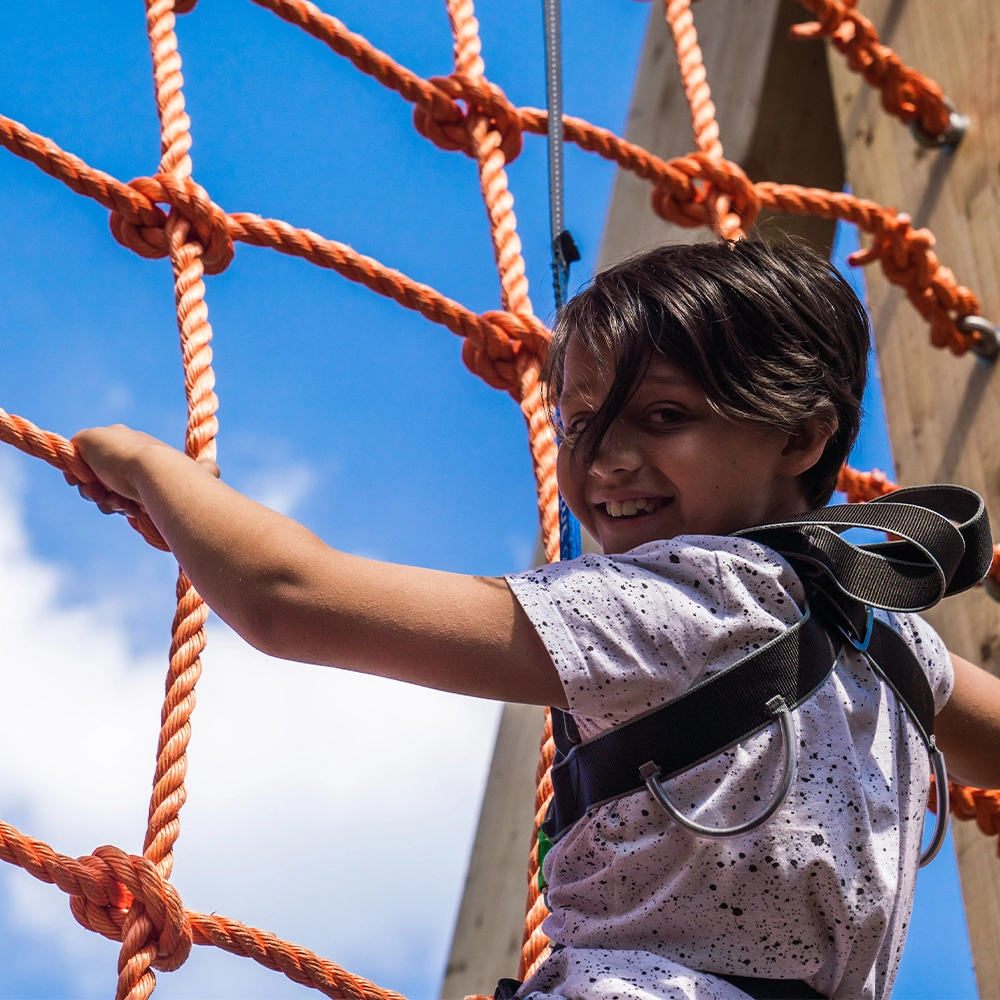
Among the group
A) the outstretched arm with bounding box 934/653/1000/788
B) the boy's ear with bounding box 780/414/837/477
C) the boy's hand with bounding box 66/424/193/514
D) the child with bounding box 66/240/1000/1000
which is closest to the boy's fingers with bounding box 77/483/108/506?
the boy's hand with bounding box 66/424/193/514

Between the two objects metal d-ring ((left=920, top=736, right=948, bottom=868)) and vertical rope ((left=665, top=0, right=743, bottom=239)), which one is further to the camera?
vertical rope ((left=665, top=0, right=743, bottom=239))

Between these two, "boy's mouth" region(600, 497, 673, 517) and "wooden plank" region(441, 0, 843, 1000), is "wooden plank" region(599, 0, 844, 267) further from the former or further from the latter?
"boy's mouth" region(600, 497, 673, 517)

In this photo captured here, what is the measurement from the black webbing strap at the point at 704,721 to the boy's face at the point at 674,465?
0.28 feet

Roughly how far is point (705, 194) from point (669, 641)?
0.89 m

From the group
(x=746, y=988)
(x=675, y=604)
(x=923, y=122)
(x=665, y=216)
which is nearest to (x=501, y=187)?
(x=665, y=216)

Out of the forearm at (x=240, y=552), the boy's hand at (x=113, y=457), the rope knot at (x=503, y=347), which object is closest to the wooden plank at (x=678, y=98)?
the rope knot at (x=503, y=347)

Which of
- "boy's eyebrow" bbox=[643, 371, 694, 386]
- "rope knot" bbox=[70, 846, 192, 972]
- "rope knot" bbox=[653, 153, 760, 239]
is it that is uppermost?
"rope knot" bbox=[653, 153, 760, 239]

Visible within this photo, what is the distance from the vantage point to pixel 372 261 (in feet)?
3.81

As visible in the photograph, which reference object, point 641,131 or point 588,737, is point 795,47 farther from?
point 588,737

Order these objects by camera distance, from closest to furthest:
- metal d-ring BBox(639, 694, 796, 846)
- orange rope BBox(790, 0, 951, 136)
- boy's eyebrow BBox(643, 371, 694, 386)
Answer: metal d-ring BBox(639, 694, 796, 846) < boy's eyebrow BBox(643, 371, 694, 386) < orange rope BBox(790, 0, 951, 136)

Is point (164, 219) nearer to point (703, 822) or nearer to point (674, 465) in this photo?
point (674, 465)

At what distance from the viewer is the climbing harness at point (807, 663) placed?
62cm

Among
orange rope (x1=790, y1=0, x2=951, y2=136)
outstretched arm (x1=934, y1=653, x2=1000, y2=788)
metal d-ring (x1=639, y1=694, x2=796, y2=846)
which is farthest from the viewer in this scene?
orange rope (x1=790, y1=0, x2=951, y2=136)

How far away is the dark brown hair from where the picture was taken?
2.31 feet
